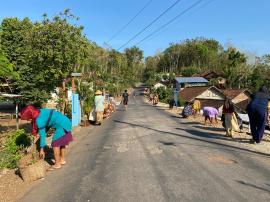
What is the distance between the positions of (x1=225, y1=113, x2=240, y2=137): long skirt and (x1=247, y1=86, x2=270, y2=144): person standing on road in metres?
1.55

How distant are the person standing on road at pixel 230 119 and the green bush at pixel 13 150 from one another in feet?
23.9

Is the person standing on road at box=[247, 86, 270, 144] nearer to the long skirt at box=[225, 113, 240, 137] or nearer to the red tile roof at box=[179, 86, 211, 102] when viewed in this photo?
the long skirt at box=[225, 113, 240, 137]

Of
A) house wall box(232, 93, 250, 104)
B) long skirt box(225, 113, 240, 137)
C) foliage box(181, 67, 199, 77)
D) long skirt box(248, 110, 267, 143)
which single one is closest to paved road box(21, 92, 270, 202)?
long skirt box(248, 110, 267, 143)

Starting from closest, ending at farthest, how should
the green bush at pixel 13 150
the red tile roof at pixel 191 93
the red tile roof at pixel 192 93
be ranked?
the green bush at pixel 13 150 → the red tile roof at pixel 192 93 → the red tile roof at pixel 191 93

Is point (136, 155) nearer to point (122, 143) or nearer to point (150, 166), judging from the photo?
point (150, 166)

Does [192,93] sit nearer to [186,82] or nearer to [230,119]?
[186,82]

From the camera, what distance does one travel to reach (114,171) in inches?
322

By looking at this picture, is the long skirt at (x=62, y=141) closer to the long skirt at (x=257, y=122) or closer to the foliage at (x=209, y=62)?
the long skirt at (x=257, y=122)

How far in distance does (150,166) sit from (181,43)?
347ft

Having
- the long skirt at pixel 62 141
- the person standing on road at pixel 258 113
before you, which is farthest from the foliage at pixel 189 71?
the long skirt at pixel 62 141

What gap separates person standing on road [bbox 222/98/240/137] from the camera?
45.0 ft

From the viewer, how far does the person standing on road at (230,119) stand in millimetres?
13727

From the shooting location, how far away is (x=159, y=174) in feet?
25.4

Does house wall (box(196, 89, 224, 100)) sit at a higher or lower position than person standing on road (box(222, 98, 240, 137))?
higher
